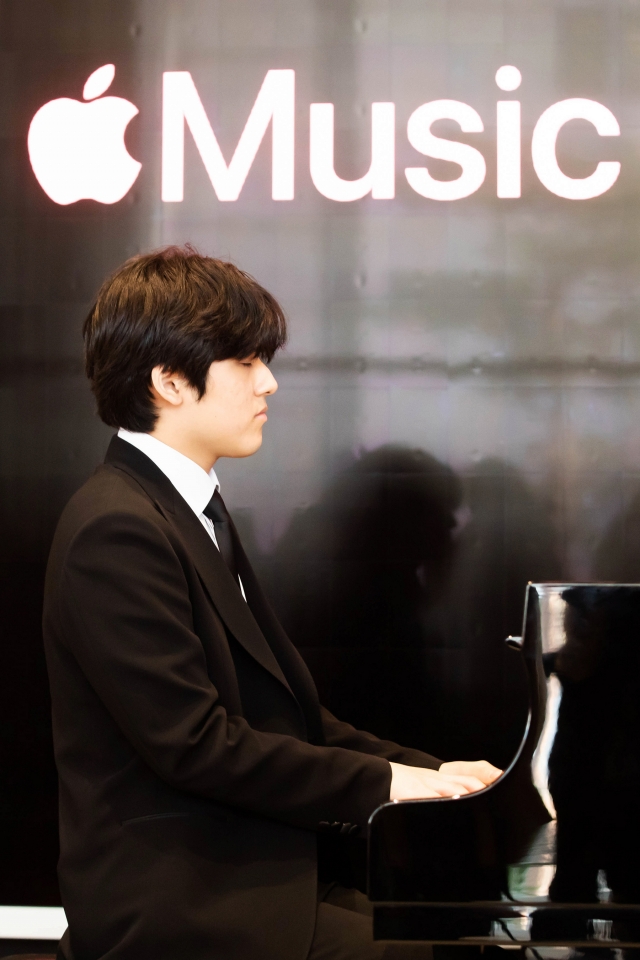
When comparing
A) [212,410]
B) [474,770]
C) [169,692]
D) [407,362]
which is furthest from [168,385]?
[407,362]

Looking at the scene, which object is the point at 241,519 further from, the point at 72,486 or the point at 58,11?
the point at 58,11

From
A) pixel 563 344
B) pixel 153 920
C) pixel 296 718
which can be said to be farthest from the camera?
pixel 563 344

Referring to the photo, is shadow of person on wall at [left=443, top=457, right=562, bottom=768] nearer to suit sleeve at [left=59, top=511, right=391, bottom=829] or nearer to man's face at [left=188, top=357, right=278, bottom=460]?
man's face at [left=188, top=357, right=278, bottom=460]

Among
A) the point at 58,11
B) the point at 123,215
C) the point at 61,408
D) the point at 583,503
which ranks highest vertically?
the point at 58,11

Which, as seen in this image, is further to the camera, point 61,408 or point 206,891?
point 61,408

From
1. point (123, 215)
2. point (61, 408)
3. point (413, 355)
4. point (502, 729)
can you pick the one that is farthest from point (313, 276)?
point (502, 729)

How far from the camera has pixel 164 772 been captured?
117cm

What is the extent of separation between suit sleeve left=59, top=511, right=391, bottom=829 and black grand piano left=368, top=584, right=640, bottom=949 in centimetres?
16

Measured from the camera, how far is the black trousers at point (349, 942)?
125cm

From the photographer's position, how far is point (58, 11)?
267 cm

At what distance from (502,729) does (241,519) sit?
1.04m

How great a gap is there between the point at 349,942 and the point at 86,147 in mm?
2365

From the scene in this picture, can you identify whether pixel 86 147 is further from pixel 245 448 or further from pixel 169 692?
pixel 169 692

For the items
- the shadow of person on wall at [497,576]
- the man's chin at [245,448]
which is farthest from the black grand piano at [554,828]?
the shadow of person on wall at [497,576]
